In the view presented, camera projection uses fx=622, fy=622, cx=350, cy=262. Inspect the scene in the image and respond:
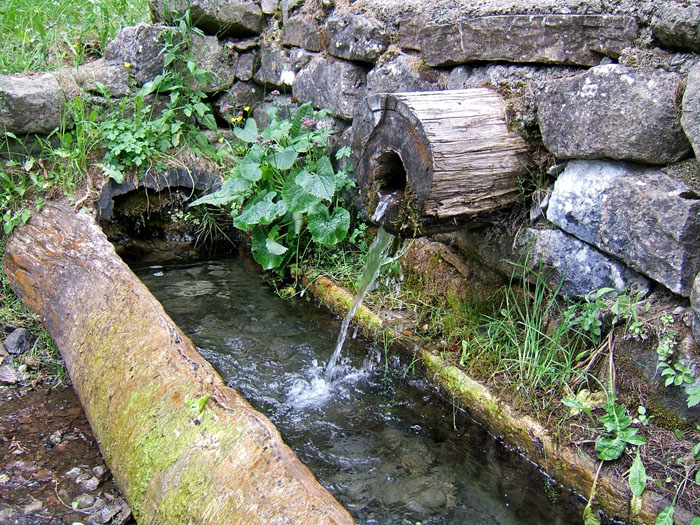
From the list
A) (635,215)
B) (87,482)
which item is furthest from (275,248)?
(635,215)

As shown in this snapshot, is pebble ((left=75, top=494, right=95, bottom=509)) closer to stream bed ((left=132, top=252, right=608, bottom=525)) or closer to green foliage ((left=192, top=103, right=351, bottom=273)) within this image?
stream bed ((left=132, top=252, right=608, bottom=525))

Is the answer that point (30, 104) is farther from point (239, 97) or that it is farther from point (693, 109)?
point (693, 109)

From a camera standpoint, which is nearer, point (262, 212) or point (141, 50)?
point (262, 212)

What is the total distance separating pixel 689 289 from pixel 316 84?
8.86 ft

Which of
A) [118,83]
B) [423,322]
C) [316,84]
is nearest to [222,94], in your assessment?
[118,83]

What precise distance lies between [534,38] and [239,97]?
2813 mm

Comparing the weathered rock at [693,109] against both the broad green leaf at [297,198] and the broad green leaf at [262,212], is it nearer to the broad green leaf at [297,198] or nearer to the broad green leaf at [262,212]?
the broad green leaf at [297,198]

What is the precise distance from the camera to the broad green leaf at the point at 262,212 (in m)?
3.65

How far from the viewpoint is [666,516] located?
6.53ft

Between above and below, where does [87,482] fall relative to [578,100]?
below

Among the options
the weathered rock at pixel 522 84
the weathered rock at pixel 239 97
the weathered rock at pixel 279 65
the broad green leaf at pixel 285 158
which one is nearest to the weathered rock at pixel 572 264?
the weathered rock at pixel 522 84

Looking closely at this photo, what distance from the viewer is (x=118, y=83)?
4.41 metres

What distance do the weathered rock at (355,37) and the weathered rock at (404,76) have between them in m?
0.11

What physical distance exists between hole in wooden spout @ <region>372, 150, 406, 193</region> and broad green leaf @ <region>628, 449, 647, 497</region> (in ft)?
4.40
